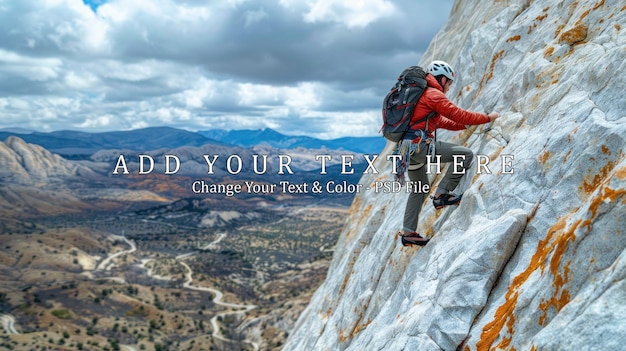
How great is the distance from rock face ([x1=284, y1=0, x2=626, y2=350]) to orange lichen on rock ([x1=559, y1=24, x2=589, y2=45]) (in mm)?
42

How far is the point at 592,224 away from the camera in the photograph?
5.48 meters

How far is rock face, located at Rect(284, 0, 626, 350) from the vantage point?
5.30 metres

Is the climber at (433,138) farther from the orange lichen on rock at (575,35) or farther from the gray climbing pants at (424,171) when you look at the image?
the orange lichen on rock at (575,35)

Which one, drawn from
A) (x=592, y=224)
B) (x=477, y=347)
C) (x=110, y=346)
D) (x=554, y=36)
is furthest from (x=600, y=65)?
(x=110, y=346)

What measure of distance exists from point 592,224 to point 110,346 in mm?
73412

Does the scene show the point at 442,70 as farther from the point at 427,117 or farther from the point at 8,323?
the point at 8,323

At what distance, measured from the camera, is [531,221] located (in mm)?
7395

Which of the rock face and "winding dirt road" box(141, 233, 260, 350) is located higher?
the rock face

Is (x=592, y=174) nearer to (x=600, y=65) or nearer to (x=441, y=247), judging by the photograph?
(x=600, y=65)

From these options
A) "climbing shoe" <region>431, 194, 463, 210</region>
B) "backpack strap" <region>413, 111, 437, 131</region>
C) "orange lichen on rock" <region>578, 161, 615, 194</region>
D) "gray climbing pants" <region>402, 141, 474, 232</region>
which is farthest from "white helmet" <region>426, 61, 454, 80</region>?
"orange lichen on rock" <region>578, 161, 615, 194</region>

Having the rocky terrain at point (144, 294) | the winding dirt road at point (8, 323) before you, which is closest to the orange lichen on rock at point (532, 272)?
the rocky terrain at point (144, 294)

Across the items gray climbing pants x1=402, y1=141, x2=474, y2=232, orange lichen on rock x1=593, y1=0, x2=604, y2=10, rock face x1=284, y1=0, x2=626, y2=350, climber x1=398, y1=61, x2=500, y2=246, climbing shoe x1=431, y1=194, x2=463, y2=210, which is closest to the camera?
rock face x1=284, y1=0, x2=626, y2=350

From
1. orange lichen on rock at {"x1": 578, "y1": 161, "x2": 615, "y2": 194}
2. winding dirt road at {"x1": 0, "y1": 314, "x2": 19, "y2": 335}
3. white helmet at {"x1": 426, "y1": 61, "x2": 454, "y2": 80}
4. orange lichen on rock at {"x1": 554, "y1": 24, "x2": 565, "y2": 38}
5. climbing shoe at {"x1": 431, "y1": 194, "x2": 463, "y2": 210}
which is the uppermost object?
orange lichen on rock at {"x1": 554, "y1": 24, "x2": 565, "y2": 38}

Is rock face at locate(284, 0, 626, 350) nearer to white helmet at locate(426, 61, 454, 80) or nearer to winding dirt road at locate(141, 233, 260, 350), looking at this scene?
white helmet at locate(426, 61, 454, 80)
